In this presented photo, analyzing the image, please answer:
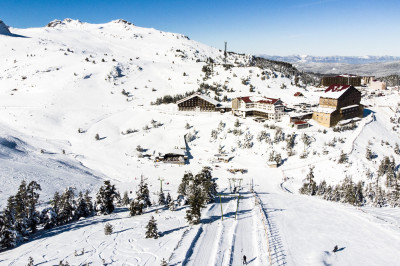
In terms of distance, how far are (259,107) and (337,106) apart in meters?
22.1

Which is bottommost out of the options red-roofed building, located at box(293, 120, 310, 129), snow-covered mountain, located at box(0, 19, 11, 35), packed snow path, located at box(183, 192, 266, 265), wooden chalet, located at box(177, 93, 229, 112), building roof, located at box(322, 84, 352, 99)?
packed snow path, located at box(183, 192, 266, 265)

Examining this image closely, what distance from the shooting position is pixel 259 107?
84875 mm

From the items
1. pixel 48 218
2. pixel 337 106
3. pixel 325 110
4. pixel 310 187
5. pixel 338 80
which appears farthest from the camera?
pixel 338 80

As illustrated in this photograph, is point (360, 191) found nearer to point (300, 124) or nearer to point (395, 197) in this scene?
point (395, 197)

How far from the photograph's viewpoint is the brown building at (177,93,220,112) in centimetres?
9256

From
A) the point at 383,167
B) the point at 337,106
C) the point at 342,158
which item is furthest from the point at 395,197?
the point at 337,106

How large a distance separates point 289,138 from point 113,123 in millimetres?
53742

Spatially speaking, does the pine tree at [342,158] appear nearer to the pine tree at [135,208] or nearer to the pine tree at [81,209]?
the pine tree at [135,208]

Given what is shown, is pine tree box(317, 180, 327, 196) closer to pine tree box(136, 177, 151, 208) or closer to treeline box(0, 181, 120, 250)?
pine tree box(136, 177, 151, 208)

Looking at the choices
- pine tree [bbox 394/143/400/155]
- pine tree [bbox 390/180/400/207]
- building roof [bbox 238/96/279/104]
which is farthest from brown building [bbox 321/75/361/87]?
pine tree [bbox 390/180/400/207]

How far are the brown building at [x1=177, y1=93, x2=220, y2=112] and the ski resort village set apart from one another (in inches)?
19.7

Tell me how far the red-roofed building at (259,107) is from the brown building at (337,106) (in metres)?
11.1

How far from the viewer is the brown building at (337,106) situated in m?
76.2

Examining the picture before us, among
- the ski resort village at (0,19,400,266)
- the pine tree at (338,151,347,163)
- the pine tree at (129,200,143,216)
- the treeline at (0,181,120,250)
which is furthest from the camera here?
the pine tree at (338,151,347,163)
